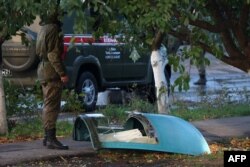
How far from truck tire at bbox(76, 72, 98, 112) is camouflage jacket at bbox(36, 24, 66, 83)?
5.57 meters

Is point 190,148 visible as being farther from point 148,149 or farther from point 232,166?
point 232,166

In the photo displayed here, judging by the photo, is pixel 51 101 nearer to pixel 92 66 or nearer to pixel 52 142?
pixel 52 142

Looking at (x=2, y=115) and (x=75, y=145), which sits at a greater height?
(x=2, y=115)

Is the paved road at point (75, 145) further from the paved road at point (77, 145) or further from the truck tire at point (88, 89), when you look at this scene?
the truck tire at point (88, 89)

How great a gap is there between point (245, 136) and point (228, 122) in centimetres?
167

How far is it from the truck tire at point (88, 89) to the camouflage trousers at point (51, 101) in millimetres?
5455

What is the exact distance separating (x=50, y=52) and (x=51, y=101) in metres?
0.68

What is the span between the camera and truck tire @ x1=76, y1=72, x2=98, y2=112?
47.9 ft

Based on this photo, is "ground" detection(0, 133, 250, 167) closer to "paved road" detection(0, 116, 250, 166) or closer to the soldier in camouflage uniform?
"paved road" detection(0, 116, 250, 166)

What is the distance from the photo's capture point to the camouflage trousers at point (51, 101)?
8883 millimetres

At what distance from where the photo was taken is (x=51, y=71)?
888 centimetres

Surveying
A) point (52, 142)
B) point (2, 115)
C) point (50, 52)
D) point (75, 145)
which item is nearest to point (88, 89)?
point (2, 115)

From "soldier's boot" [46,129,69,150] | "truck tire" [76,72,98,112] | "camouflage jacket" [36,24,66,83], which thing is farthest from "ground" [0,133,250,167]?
"truck tire" [76,72,98,112]

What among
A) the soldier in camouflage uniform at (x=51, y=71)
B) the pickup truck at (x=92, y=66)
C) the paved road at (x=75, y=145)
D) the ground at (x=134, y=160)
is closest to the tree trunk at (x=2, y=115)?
Result: the paved road at (x=75, y=145)
